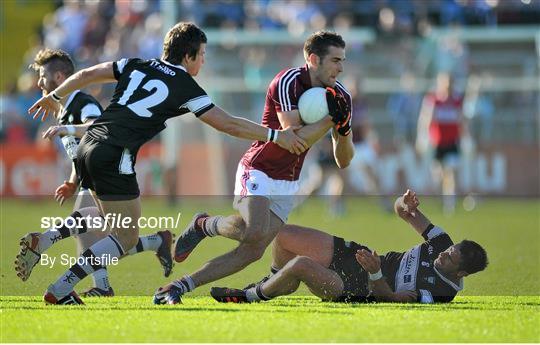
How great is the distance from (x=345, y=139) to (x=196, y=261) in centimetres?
320

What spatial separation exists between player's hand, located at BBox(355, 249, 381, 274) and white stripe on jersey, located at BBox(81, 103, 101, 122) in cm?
249

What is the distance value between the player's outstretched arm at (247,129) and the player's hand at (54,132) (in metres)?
1.08

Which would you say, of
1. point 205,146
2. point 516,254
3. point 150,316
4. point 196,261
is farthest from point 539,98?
point 150,316

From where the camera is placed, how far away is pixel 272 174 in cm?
878

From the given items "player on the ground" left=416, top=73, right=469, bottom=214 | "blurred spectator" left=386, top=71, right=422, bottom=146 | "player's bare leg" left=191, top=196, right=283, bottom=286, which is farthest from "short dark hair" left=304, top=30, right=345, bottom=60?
"blurred spectator" left=386, top=71, right=422, bottom=146

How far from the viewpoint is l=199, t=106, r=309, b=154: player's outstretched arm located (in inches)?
324

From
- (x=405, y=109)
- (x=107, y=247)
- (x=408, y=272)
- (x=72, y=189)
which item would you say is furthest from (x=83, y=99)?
(x=405, y=109)

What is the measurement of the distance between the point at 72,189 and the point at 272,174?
1.66m

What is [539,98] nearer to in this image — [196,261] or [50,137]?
[196,261]

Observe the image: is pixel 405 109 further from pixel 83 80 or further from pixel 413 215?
pixel 83 80

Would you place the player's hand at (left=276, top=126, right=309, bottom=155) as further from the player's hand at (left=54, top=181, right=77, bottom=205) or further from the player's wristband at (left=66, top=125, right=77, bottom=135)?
the player's hand at (left=54, top=181, right=77, bottom=205)

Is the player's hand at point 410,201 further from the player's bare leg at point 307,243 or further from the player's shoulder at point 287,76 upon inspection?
the player's shoulder at point 287,76

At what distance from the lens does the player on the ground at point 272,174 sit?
8.39 m

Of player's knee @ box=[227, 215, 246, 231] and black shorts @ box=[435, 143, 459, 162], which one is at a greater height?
black shorts @ box=[435, 143, 459, 162]
